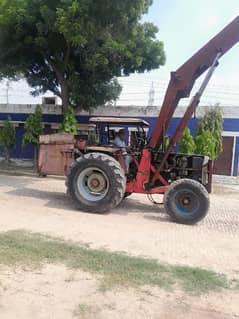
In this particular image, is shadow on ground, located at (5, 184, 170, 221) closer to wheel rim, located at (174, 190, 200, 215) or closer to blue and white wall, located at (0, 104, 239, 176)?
wheel rim, located at (174, 190, 200, 215)

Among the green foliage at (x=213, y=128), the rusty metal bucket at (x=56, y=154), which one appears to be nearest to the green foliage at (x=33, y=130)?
the rusty metal bucket at (x=56, y=154)

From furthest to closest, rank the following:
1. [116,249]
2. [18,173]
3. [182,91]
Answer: [18,173] < [182,91] < [116,249]

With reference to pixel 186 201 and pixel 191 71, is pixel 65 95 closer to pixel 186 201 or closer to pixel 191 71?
pixel 191 71

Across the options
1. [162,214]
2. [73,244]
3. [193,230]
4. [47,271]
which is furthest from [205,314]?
[162,214]

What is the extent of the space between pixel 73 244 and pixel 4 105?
14788 millimetres

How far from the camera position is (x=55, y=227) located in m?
6.16

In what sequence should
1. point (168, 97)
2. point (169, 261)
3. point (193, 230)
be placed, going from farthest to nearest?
point (168, 97) < point (193, 230) < point (169, 261)

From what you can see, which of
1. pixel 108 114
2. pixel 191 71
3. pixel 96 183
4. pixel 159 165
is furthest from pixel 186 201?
pixel 108 114

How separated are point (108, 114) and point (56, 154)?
26.4 feet

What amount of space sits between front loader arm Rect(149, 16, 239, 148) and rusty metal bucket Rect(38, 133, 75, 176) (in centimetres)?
222

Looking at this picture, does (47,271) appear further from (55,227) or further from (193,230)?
(193,230)

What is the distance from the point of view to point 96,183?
7.89m

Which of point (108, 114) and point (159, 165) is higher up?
point (108, 114)

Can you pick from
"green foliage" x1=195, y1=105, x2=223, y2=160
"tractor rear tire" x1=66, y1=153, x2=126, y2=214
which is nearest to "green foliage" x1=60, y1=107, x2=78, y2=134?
"green foliage" x1=195, y1=105, x2=223, y2=160
